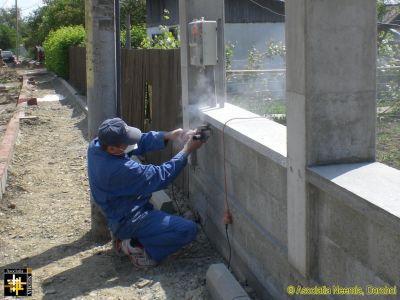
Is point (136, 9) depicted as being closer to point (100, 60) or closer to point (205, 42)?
point (100, 60)

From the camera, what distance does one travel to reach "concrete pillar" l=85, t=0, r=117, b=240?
6305 millimetres

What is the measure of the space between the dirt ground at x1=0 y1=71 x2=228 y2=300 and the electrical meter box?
1753 millimetres

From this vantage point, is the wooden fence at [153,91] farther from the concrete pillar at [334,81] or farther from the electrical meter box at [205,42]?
the concrete pillar at [334,81]

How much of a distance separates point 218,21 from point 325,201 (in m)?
3.56

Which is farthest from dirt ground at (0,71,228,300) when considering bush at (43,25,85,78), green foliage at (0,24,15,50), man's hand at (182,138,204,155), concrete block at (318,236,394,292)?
green foliage at (0,24,15,50)

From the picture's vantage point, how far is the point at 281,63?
16031 millimetres

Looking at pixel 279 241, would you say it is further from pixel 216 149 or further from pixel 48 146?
pixel 48 146

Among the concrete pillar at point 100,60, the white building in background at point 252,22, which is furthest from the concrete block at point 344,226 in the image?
the white building in background at point 252,22

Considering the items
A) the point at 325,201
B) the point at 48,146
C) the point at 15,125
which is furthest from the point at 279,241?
the point at 15,125

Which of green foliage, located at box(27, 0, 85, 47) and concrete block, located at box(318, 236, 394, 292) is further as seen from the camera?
green foliage, located at box(27, 0, 85, 47)

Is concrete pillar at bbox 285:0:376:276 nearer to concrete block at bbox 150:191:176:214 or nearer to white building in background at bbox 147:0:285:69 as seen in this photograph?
concrete block at bbox 150:191:176:214

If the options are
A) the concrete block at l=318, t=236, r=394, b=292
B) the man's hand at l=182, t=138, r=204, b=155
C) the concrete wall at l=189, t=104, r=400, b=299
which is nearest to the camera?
the concrete wall at l=189, t=104, r=400, b=299

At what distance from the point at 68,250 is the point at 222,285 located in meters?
2.28

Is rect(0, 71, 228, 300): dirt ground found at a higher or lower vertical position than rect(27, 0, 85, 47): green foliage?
lower
